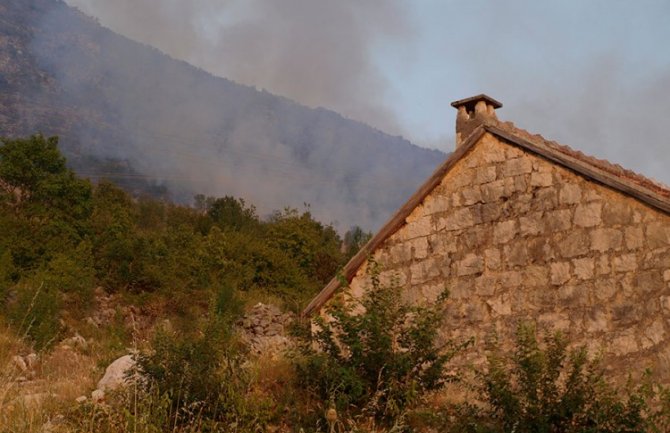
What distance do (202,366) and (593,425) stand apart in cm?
331

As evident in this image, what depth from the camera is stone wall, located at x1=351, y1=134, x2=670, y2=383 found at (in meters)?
6.80

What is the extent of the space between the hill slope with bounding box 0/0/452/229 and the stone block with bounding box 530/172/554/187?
251ft

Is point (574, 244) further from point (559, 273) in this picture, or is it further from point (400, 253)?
point (400, 253)

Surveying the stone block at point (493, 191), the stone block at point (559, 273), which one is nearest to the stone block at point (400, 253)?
the stone block at point (493, 191)

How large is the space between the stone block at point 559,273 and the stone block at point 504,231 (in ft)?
2.04

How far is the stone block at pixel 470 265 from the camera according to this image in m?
7.88

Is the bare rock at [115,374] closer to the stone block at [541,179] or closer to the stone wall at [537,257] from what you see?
the stone wall at [537,257]

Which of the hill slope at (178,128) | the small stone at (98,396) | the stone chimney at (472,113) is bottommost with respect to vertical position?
the small stone at (98,396)

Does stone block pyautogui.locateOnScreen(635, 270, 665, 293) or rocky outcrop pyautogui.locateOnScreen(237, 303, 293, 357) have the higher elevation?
stone block pyautogui.locateOnScreen(635, 270, 665, 293)

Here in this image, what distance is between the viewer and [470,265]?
7953mm

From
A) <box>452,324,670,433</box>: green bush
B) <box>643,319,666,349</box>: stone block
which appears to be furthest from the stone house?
<box>452,324,670,433</box>: green bush

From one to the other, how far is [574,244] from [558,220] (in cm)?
34

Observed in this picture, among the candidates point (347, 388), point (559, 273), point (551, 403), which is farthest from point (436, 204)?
point (551, 403)

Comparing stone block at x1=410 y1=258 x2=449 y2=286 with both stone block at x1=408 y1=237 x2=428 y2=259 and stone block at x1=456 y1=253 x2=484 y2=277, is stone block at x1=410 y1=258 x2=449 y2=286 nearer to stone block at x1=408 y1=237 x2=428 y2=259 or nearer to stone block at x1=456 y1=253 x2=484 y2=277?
stone block at x1=408 y1=237 x2=428 y2=259
